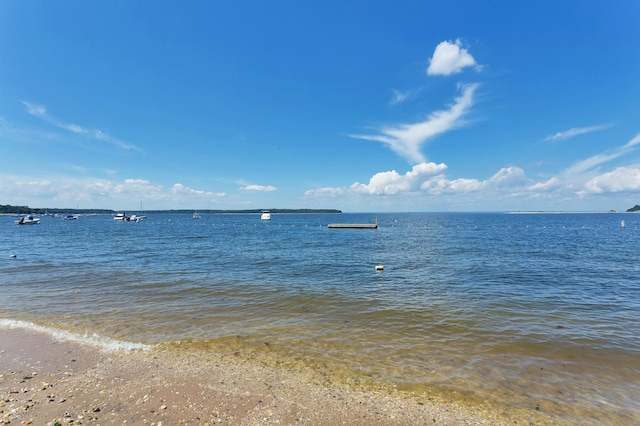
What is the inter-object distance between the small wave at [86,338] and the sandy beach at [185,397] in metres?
0.75

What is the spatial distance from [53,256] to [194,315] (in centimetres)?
2812

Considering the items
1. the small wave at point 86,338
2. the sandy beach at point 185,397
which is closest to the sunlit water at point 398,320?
the small wave at point 86,338

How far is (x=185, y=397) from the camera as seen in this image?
658 cm

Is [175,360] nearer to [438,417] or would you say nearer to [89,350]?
[89,350]

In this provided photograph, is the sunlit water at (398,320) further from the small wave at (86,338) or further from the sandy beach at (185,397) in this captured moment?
the sandy beach at (185,397)

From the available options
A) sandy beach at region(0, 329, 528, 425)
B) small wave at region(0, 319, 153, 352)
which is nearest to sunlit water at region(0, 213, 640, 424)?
small wave at region(0, 319, 153, 352)

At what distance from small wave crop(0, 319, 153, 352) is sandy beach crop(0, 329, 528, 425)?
754mm

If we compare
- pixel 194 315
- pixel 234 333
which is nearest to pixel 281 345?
pixel 234 333

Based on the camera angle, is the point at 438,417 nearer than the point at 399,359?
Yes

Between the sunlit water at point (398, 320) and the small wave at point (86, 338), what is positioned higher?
the small wave at point (86, 338)

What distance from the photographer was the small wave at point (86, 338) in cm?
952

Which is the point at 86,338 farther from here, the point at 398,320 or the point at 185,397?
the point at 398,320

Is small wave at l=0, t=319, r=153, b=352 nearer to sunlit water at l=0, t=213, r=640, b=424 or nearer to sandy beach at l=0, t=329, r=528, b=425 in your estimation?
sunlit water at l=0, t=213, r=640, b=424

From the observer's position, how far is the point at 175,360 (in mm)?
8672
